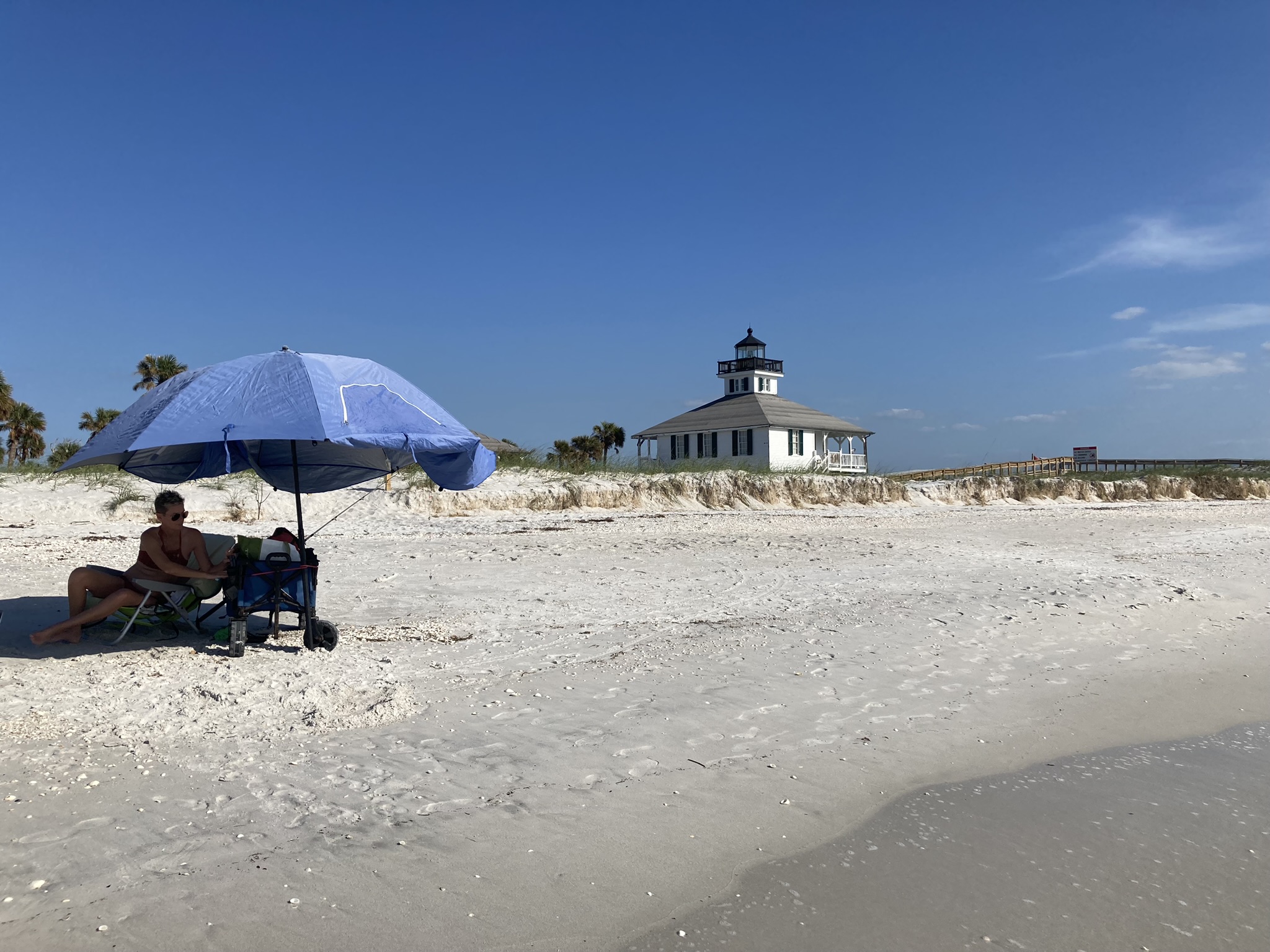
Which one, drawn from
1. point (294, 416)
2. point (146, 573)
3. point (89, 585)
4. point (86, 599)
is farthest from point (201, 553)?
point (294, 416)

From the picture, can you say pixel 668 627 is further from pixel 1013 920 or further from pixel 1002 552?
pixel 1002 552

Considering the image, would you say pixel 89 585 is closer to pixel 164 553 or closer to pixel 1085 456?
pixel 164 553

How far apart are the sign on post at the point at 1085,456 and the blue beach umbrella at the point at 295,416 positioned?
50.9 meters

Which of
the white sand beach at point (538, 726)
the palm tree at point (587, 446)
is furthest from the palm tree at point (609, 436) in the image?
the white sand beach at point (538, 726)

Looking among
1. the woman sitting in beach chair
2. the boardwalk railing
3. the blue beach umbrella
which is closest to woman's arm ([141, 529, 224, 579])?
the woman sitting in beach chair

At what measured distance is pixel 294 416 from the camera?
241 inches

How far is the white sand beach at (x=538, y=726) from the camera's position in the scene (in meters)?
3.57

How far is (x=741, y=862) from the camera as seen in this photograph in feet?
13.0

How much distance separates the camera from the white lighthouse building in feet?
147

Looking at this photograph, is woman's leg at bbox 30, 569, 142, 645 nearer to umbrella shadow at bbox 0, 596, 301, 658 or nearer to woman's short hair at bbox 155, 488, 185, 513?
umbrella shadow at bbox 0, 596, 301, 658

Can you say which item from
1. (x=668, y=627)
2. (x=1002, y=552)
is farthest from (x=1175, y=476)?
(x=668, y=627)

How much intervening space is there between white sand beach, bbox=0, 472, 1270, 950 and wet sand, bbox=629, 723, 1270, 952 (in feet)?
0.63

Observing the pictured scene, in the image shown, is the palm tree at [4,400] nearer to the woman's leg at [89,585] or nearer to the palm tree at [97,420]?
the palm tree at [97,420]

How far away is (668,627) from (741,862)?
14.2ft
